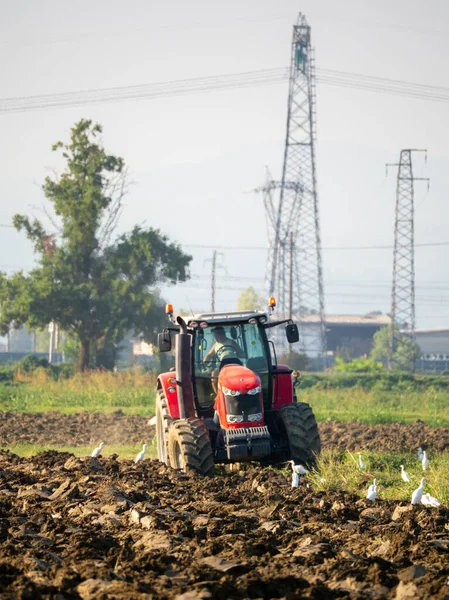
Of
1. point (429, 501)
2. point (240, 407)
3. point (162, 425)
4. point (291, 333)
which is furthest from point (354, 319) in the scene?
point (429, 501)

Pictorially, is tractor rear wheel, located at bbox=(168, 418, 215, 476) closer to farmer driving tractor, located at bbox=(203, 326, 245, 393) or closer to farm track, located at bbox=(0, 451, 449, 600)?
farm track, located at bbox=(0, 451, 449, 600)

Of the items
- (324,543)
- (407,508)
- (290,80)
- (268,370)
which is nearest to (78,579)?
(324,543)

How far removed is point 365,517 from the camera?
1116 cm

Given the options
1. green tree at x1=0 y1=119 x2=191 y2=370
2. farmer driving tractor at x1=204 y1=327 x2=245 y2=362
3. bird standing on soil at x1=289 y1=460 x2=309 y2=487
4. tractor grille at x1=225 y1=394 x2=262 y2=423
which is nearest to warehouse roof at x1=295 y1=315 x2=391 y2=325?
green tree at x1=0 y1=119 x2=191 y2=370

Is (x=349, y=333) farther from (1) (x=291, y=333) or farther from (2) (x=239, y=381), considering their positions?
(2) (x=239, y=381)

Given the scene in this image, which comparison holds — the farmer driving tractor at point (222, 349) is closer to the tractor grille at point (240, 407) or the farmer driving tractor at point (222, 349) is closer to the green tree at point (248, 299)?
the tractor grille at point (240, 407)

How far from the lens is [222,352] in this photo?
16297 mm

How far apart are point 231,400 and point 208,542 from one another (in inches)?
226

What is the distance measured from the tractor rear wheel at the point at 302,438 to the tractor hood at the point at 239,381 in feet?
2.68

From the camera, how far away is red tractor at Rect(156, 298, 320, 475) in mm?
14922

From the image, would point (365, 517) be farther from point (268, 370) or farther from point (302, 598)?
point (268, 370)

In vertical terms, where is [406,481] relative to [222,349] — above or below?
below

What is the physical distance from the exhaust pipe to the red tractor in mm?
15

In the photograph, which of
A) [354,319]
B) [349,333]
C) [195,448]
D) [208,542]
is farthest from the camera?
[354,319]
